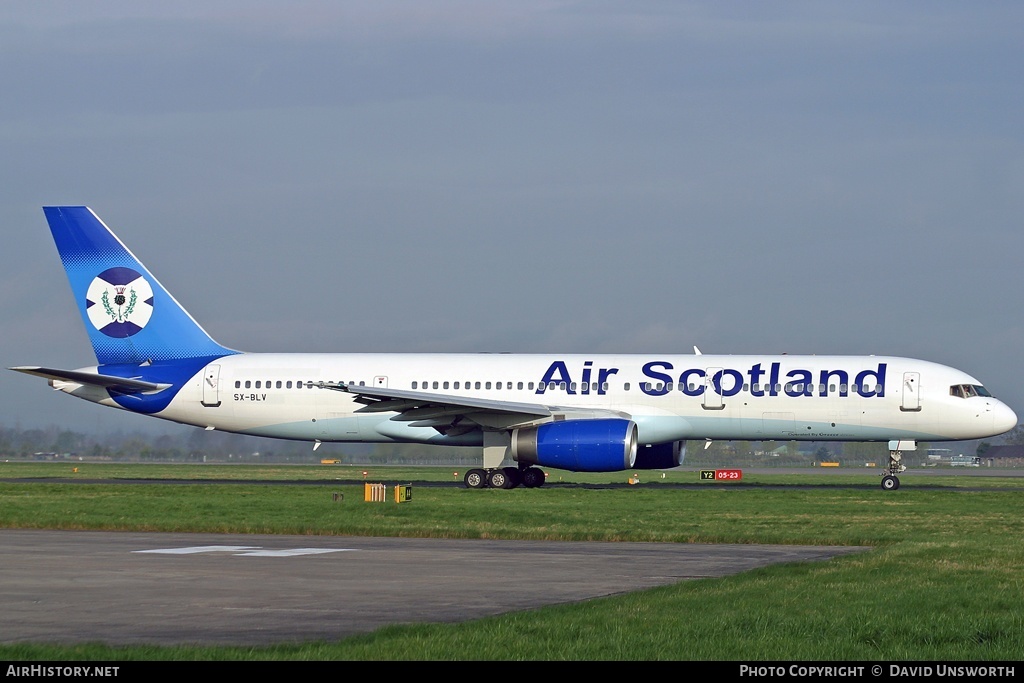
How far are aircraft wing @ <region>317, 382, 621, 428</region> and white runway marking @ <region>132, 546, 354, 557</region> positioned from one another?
51.9 ft

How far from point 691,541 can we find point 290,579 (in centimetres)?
918

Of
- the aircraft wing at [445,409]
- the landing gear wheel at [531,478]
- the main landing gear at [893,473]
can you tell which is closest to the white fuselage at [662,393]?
the aircraft wing at [445,409]

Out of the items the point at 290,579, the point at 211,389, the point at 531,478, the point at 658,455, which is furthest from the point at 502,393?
the point at 290,579

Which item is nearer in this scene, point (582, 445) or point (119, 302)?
point (582, 445)

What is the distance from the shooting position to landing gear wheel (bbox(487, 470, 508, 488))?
1527 inches

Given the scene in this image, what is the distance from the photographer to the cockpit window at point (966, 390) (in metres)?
38.9

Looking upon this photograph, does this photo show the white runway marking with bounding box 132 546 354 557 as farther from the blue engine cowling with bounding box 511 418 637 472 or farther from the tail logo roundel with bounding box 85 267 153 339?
the tail logo roundel with bounding box 85 267 153 339

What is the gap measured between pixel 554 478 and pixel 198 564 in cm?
3161

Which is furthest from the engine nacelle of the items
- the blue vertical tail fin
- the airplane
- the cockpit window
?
the blue vertical tail fin

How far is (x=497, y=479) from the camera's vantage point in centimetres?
3884

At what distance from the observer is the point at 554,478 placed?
48.6 metres

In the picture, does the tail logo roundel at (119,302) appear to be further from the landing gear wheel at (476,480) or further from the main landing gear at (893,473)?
the main landing gear at (893,473)

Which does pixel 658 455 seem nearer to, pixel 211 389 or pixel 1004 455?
pixel 211 389

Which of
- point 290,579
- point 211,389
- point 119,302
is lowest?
point 290,579
